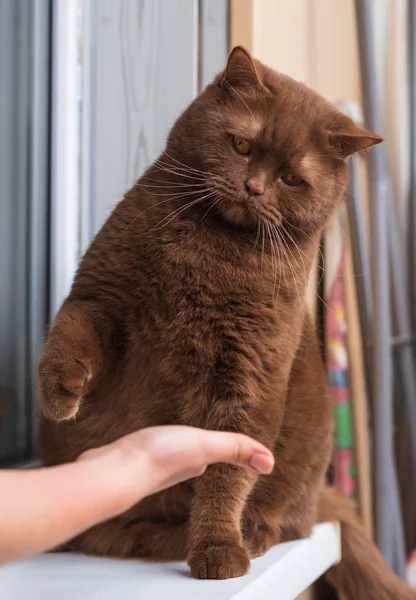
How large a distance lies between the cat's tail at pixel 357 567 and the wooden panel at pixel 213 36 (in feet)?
3.15

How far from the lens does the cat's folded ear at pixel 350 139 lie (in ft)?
3.08

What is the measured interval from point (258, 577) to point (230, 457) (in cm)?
34

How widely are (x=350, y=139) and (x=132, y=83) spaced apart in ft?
2.30

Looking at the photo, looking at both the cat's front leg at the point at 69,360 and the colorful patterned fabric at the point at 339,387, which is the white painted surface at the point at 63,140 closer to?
the cat's front leg at the point at 69,360

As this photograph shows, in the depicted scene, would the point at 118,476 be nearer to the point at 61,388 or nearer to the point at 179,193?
the point at 61,388

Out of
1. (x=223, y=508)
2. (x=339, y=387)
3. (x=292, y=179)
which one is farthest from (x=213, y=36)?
(x=223, y=508)

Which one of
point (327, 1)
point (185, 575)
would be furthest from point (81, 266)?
point (327, 1)

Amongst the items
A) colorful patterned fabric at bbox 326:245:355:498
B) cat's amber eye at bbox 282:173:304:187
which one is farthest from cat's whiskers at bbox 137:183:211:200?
colorful patterned fabric at bbox 326:245:355:498

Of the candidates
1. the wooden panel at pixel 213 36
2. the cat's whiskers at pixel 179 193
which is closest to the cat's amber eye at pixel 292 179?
the cat's whiskers at pixel 179 193

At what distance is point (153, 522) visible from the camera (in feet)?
3.15

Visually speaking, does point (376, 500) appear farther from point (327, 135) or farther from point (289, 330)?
point (327, 135)

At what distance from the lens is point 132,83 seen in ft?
4.91

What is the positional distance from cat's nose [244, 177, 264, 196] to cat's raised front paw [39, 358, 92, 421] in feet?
1.00

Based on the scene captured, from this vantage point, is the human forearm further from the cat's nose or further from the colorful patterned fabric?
the colorful patterned fabric
